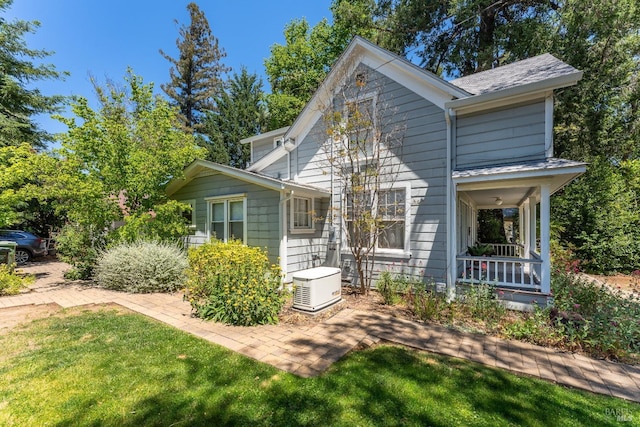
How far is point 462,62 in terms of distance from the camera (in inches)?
562

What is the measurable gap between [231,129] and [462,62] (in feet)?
53.4

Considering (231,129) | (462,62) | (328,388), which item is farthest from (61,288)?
(462,62)

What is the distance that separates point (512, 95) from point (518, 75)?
5.06 ft

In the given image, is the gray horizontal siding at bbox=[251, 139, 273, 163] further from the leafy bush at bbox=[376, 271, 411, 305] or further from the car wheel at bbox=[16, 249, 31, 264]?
the car wheel at bbox=[16, 249, 31, 264]

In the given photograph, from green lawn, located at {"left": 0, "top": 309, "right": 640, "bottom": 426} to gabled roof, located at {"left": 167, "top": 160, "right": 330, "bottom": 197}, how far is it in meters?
4.15

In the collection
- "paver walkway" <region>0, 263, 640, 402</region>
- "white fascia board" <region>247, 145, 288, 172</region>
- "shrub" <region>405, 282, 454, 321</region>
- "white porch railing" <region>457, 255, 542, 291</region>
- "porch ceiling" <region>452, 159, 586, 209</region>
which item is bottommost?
"paver walkway" <region>0, 263, 640, 402</region>

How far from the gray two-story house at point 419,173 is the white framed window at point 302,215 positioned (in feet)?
0.10

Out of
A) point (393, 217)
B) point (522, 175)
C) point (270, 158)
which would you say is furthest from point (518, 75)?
point (270, 158)

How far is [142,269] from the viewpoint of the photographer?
746cm

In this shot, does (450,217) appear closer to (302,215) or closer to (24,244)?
(302,215)

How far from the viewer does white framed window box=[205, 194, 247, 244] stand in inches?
341

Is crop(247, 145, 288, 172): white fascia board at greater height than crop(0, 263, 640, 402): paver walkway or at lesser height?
greater

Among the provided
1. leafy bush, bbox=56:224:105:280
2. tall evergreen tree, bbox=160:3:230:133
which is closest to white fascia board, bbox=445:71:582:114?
leafy bush, bbox=56:224:105:280

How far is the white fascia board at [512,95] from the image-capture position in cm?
560
